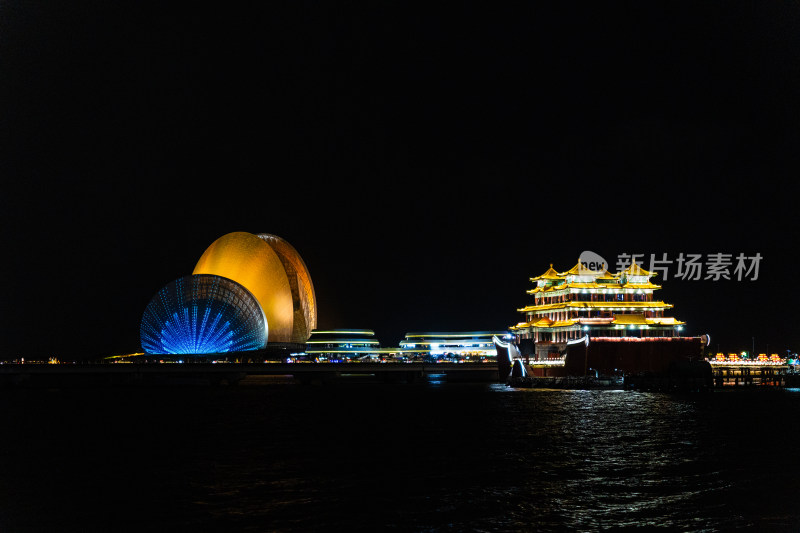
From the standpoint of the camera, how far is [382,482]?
1233 inches

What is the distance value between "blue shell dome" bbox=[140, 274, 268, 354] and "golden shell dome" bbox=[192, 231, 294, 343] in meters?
11.7

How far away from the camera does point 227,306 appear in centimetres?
12288

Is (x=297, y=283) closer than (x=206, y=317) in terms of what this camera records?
No

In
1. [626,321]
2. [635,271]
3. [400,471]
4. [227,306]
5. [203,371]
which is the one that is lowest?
[400,471]

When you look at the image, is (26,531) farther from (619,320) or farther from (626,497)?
(619,320)

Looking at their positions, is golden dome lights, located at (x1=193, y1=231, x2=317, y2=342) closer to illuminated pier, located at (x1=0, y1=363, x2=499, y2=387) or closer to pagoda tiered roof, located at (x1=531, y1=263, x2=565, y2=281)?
illuminated pier, located at (x1=0, y1=363, x2=499, y2=387)

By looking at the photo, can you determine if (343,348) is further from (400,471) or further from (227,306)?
(400,471)

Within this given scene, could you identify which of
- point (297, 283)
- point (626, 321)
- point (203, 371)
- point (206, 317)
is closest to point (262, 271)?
point (297, 283)

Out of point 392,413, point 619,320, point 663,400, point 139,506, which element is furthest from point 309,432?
point 619,320

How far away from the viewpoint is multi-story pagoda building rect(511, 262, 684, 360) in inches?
4385

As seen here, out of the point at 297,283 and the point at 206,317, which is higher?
the point at 297,283

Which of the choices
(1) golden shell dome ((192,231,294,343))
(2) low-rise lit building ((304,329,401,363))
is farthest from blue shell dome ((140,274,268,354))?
(2) low-rise lit building ((304,329,401,363))

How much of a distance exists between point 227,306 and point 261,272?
15498 millimetres

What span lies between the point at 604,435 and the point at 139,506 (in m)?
27.2
